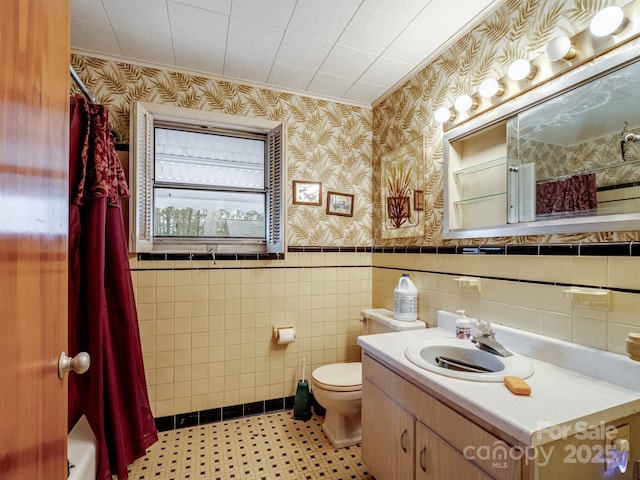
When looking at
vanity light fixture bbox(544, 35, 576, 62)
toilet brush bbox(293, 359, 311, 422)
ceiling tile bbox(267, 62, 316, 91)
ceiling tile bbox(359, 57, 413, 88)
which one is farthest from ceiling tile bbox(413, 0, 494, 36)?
toilet brush bbox(293, 359, 311, 422)

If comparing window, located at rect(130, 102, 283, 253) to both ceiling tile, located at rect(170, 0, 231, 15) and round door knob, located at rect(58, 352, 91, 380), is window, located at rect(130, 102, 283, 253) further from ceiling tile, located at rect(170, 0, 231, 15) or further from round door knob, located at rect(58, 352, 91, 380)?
round door knob, located at rect(58, 352, 91, 380)

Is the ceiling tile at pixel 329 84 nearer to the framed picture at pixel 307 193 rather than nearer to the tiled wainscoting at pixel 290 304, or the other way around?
the framed picture at pixel 307 193

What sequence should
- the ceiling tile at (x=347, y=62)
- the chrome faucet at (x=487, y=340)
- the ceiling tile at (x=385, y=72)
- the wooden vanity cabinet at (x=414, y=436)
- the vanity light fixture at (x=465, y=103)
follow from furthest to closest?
the ceiling tile at (x=385, y=72) → the ceiling tile at (x=347, y=62) → the vanity light fixture at (x=465, y=103) → the chrome faucet at (x=487, y=340) → the wooden vanity cabinet at (x=414, y=436)

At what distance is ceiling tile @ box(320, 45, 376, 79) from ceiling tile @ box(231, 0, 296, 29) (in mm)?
378

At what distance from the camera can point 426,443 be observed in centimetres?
114

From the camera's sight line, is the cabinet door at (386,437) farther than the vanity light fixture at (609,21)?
Yes

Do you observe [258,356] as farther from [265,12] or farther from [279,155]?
[265,12]

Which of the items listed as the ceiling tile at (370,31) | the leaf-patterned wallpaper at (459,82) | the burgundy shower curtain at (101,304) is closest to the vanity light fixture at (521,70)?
the leaf-patterned wallpaper at (459,82)

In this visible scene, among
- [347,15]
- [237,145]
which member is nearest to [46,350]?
[347,15]

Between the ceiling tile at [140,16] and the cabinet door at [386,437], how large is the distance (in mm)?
2140

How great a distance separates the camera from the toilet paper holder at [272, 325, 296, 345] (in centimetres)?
223

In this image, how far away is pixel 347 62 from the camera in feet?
6.54

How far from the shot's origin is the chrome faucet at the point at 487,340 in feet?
4.26

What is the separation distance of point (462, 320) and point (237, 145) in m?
1.95
